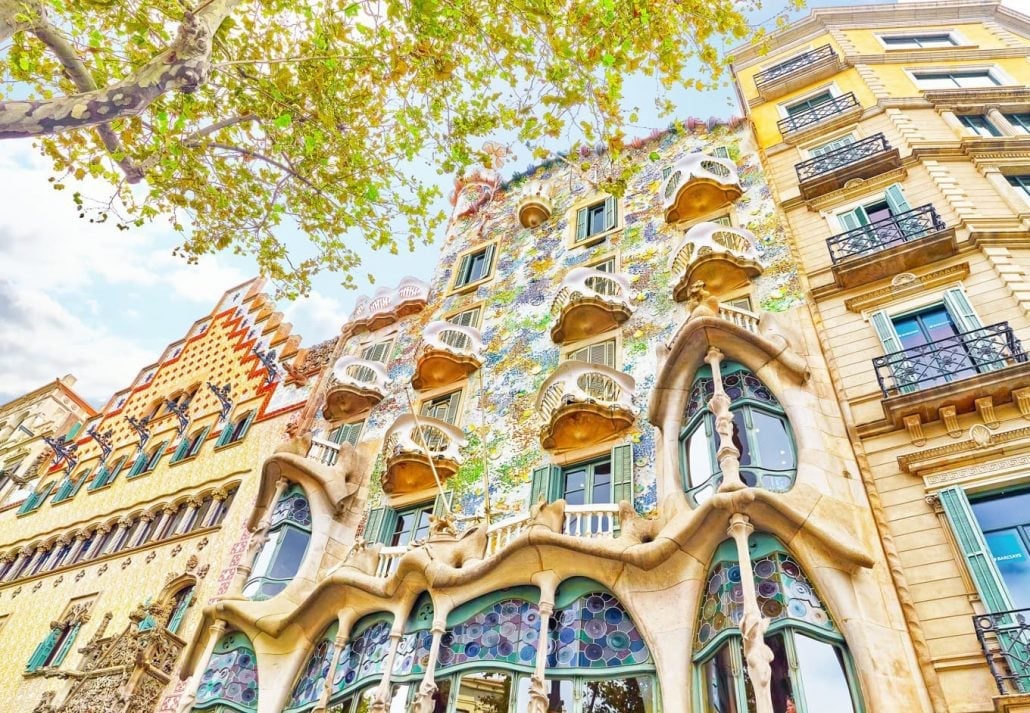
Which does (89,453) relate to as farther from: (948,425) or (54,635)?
(948,425)

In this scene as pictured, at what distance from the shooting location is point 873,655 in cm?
742

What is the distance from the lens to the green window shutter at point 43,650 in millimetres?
16500

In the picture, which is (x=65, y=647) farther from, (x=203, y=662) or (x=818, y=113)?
(x=818, y=113)

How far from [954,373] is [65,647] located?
62.7 feet

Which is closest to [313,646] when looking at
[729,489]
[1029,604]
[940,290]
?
[729,489]

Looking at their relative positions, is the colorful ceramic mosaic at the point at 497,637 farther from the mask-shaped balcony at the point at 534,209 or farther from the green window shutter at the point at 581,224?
the mask-shaped balcony at the point at 534,209

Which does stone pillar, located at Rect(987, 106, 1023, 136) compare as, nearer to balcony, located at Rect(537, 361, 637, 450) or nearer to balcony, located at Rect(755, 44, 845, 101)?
balcony, located at Rect(755, 44, 845, 101)

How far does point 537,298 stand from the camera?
58.5 ft

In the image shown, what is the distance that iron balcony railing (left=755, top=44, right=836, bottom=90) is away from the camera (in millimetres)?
18797

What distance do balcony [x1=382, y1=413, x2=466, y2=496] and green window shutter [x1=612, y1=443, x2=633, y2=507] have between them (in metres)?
3.62

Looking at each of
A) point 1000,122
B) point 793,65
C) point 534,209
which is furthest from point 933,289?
point 534,209

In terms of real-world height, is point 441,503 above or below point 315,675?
Result: above

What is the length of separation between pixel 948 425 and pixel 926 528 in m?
1.55

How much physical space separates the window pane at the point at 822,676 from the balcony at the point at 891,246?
685 cm
